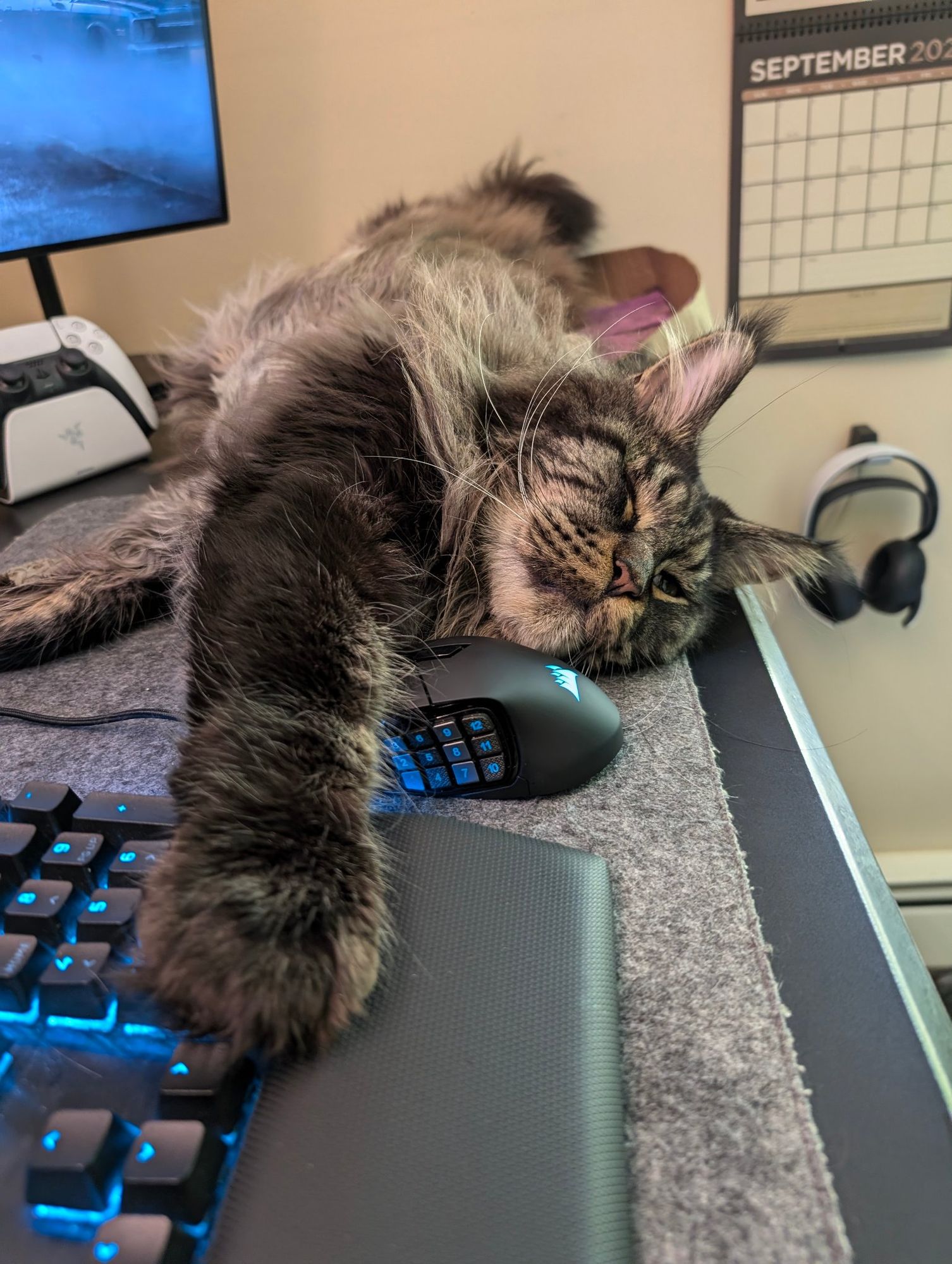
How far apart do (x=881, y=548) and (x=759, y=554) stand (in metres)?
0.76

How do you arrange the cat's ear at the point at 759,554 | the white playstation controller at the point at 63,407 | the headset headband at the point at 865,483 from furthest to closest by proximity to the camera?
the headset headband at the point at 865,483, the white playstation controller at the point at 63,407, the cat's ear at the point at 759,554

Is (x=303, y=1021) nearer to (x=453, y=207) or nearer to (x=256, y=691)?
(x=256, y=691)

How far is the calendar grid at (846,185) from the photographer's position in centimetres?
139

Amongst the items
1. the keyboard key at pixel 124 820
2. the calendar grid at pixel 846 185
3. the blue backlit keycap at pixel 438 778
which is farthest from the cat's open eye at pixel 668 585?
the calendar grid at pixel 846 185

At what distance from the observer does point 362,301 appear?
1081 millimetres

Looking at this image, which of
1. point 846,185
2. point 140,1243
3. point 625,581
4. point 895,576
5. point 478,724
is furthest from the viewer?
point 895,576

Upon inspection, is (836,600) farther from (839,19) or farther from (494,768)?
(494,768)

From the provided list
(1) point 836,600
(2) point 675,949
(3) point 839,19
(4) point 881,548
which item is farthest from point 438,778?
(3) point 839,19

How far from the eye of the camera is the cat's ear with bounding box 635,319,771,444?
0.93 m

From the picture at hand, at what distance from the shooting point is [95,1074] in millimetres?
419

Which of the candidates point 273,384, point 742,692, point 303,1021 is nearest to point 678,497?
point 742,692

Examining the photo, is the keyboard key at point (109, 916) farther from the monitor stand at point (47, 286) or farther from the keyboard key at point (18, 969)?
the monitor stand at point (47, 286)

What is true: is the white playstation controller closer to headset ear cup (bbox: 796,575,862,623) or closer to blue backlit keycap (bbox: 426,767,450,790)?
blue backlit keycap (bbox: 426,767,450,790)

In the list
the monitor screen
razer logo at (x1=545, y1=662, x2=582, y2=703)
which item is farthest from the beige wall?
razer logo at (x1=545, y1=662, x2=582, y2=703)
